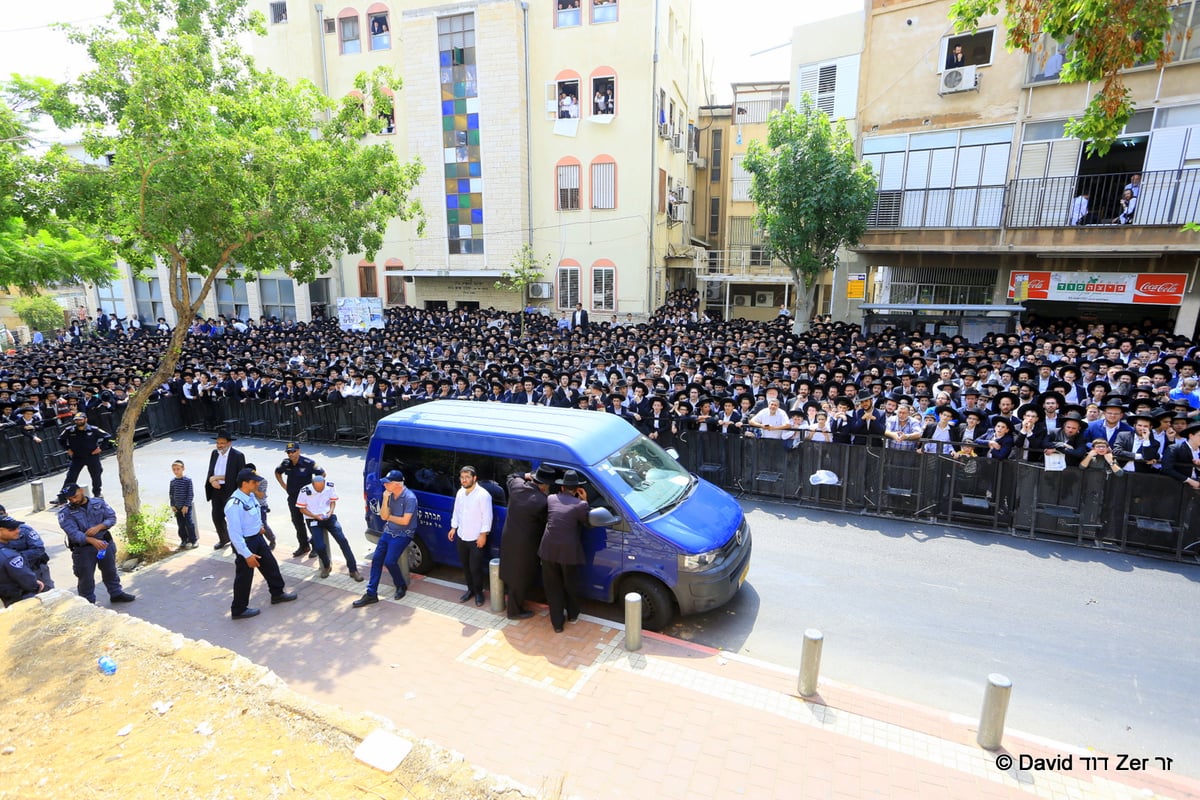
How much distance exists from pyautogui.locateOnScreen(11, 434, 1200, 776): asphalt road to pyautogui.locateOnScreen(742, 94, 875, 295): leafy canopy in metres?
11.2

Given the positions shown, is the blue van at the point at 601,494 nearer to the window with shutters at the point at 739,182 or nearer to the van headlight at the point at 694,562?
the van headlight at the point at 694,562

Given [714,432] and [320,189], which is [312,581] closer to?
[320,189]

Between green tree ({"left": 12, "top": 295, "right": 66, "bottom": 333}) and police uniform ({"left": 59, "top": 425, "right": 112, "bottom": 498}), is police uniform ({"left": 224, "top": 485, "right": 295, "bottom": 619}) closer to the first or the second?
police uniform ({"left": 59, "top": 425, "right": 112, "bottom": 498})

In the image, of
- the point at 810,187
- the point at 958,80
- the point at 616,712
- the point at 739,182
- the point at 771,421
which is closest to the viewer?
the point at 616,712

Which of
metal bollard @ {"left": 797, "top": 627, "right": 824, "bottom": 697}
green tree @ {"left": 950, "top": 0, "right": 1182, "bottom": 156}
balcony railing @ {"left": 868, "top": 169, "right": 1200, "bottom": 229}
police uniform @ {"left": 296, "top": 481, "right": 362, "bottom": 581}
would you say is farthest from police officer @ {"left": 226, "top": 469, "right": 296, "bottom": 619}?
balcony railing @ {"left": 868, "top": 169, "right": 1200, "bottom": 229}

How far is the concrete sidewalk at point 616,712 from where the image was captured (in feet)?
14.4

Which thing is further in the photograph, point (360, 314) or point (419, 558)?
point (360, 314)

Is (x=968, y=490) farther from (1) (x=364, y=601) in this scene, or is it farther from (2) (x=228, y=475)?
(2) (x=228, y=475)

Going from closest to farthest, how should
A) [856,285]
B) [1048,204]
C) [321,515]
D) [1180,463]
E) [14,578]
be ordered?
[14,578]
[321,515]
[1180,463]
[1048,204]
[856,285]

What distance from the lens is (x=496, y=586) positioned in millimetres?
6742

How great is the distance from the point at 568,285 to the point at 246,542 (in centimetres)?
2356

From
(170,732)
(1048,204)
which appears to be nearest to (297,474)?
(170,732)

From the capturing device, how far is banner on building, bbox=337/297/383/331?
25766 millimetres

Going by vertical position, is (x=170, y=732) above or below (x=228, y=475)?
below
